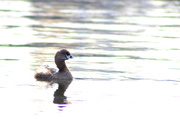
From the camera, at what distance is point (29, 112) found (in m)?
15.2

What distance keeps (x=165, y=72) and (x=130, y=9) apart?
27.7 m

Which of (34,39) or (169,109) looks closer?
(169,109)

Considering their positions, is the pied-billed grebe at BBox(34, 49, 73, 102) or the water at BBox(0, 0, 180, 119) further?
the pied-billed grebe at BBox(34, 49, 73, 102)

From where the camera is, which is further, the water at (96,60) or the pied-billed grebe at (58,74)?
the pied-billed grebe at (58,74)

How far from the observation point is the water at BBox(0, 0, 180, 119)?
15.9 meters

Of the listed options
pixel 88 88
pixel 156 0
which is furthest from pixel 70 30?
pixel 156 0

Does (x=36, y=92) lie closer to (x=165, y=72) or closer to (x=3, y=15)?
(x=165, y=72)

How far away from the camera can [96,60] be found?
23609 millimetres

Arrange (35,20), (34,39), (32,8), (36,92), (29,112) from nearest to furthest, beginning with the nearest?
(29,112), (36,92), (34,39), (35,20), (32,8)

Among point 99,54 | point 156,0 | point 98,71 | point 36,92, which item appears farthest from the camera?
point 156,0

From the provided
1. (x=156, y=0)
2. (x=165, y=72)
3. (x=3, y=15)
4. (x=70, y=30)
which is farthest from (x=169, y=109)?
(x=156, y=0)

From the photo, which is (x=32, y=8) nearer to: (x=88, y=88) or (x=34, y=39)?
(x=34, y=39)

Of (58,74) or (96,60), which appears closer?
(58,74)

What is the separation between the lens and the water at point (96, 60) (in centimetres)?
1591
